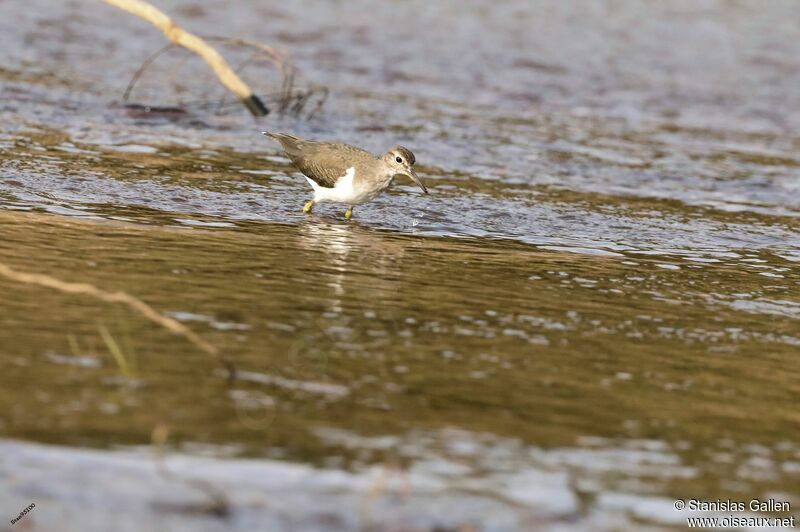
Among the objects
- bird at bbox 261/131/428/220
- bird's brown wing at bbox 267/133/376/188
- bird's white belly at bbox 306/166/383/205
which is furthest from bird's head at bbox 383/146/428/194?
bird's white belly at bbox 306/166/383/205

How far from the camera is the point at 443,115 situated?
1689 centimetres

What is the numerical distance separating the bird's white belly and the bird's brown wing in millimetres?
47

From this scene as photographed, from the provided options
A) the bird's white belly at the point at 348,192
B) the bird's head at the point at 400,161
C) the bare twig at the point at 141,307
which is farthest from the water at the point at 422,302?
the bird's head at the point at 400,161

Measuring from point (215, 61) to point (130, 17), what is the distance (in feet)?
29.7

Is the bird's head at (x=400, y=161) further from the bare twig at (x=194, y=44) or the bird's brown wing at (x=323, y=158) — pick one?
the bare twig at (x=194, y=44)

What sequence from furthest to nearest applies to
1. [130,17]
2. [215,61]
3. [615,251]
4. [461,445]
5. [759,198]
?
1. [130,17]
2. [215,61]
3. [759,198]
4. [615,251]
5. [461,445]

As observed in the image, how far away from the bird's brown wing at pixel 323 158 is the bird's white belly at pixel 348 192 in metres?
0.05

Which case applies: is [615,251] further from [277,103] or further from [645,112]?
[645,112]

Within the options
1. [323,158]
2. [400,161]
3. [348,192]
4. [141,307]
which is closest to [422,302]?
[141,307]

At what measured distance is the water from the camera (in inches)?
209

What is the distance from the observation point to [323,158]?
11617 millimetres

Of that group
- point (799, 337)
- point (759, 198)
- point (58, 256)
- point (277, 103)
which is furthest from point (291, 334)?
point (277, 103)

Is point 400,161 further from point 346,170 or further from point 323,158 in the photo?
point 323,158

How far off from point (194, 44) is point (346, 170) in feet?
11.1
